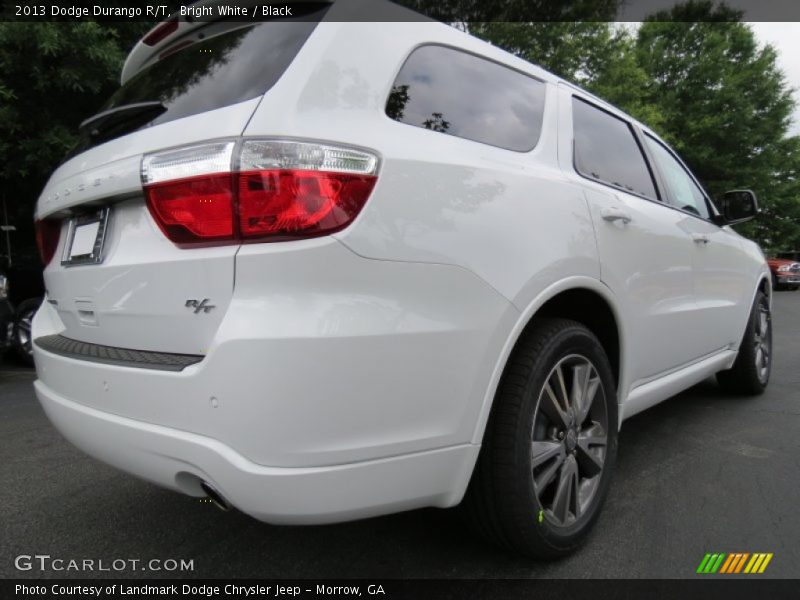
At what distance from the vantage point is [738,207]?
3.70m

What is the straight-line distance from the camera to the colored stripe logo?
1.97 metres

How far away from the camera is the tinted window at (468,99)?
1.68 metres

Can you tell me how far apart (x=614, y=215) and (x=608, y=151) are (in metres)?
0.51

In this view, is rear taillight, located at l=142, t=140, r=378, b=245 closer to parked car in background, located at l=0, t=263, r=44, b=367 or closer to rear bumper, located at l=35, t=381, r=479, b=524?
rear bumper, located at l=35, t=381, r=479, b=524

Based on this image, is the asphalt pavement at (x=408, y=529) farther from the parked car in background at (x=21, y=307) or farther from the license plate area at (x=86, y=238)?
the parked car in background at (x=21, y=307)

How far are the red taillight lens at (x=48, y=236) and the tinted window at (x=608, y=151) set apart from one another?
6.30 feet

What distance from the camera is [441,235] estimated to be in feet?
5.07

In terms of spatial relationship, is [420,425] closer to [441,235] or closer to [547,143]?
[441,235]

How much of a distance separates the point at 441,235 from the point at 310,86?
1.65 feet

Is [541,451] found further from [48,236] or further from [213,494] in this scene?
[48,236]

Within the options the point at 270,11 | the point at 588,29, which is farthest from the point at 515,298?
the point at 588,29

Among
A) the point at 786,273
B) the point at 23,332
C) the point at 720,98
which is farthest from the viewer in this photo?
the point at 720,98

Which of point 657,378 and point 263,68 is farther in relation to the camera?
point 657,378

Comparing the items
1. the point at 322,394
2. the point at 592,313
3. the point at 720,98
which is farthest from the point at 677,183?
the point at 720,98
